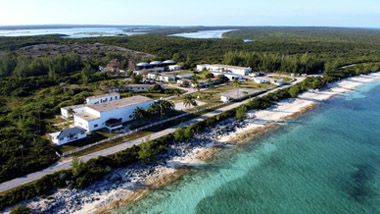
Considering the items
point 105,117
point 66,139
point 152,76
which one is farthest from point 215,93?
point 66,139

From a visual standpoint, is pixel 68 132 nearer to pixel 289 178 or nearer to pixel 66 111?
Result: pixel 66 111

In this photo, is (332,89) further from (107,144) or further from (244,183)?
(107,144)

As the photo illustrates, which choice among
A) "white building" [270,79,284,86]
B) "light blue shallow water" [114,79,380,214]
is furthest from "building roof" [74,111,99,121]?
"white building" [270,79,284,86]

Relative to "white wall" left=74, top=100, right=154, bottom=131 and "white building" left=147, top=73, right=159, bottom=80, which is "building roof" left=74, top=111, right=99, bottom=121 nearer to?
"white wall" left=74, top=100, right=154, bottom=131

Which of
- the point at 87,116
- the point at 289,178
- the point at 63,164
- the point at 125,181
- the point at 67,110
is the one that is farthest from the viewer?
the point at 67,110

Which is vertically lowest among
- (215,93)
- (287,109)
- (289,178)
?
(289,178)

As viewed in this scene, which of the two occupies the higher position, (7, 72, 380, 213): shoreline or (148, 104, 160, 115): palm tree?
(148, 104, 160, 115): palm tree

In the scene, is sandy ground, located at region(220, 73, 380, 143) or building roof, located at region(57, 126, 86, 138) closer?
building roof, located at region(57, 126, 86, 138)
